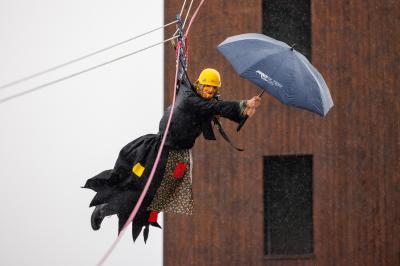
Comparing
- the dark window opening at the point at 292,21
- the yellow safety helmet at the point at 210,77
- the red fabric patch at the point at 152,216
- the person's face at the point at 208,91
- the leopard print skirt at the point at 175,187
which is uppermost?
the dark window opening at the point at 292,21

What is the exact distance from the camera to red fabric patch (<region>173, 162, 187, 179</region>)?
7.16m

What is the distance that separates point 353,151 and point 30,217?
154 inches

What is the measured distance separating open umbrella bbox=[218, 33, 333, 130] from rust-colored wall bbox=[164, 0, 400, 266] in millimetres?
3879

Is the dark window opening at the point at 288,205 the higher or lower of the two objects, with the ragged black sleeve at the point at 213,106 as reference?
lower

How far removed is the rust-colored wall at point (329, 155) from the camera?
1035 centimetres

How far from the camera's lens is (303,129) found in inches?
411

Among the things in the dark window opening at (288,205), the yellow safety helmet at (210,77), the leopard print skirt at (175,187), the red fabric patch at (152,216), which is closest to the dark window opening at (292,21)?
the dark window opening at (288,205)

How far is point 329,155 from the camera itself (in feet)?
34.1

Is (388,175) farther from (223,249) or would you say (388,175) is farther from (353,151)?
(223,249)

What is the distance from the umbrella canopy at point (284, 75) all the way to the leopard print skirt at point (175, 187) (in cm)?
103

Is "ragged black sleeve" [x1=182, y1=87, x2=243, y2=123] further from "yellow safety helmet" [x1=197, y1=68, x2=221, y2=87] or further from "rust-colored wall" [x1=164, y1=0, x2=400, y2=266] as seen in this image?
"rust-colored wall" [x1=164, y1=0, x2=400, y2=266]

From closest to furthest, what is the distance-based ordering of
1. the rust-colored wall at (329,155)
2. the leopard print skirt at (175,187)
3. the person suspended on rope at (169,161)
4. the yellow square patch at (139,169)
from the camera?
the person suspended on rope at (169,161) → the yellow square patch at (139,169) → the leopard print skirt at (175,187) → the rust-colored wall at (329,155)

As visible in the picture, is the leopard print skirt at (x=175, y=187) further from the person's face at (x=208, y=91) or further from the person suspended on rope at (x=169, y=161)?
the person's face at (x=208, y=91)

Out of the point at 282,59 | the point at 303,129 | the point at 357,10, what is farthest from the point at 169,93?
the point at 282,59
